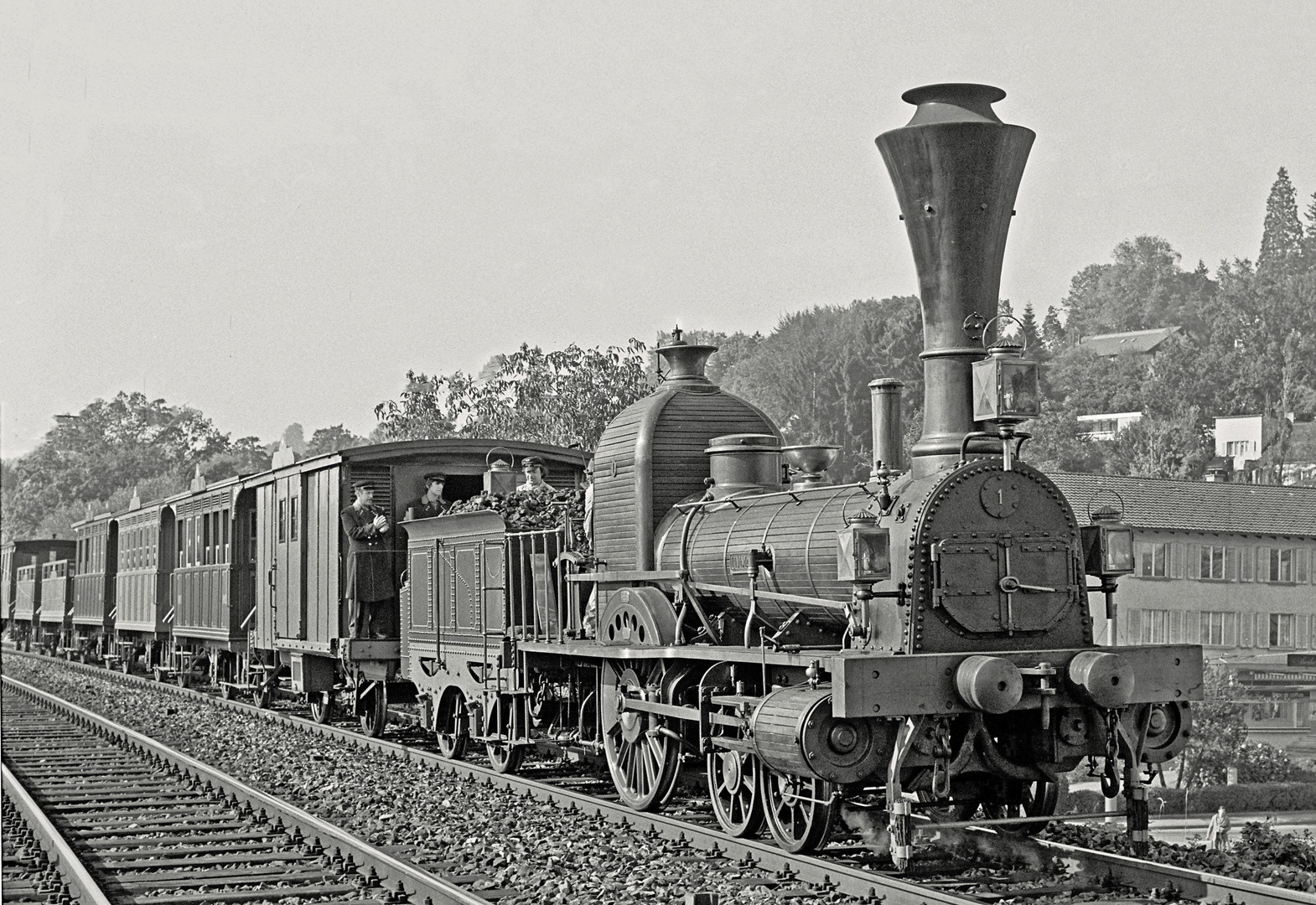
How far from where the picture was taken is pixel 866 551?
7.93 m

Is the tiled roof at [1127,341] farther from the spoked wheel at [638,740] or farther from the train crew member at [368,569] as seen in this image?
the spoked wheel at [638,740]

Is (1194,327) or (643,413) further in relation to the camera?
(1194,327)

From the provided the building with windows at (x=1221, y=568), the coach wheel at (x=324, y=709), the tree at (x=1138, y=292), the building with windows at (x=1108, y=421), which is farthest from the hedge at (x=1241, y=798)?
the tree at (x=1138, y=292)

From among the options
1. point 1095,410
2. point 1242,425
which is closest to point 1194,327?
point 1095,410

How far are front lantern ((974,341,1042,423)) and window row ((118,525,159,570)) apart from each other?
67.7 ft

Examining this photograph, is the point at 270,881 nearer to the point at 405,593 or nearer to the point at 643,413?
the point at 643,413

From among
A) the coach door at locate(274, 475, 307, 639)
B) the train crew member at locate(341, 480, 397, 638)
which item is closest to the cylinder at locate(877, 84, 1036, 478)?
the train crew member at locate(341, 480, 397, 638)

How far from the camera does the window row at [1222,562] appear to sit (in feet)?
128

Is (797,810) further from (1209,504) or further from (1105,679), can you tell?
(1209,504)

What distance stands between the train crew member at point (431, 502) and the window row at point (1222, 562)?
87.7 feet

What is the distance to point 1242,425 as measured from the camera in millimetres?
69000

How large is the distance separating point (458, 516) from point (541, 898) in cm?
629

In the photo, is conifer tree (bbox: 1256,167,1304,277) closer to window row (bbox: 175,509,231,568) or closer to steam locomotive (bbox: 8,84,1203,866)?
window row (bbox: 175,509,231,568)

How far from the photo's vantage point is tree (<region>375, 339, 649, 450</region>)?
27.3 metres
